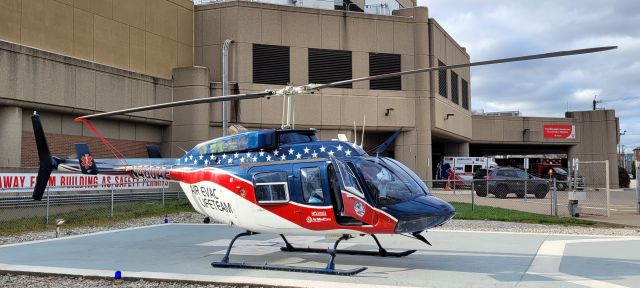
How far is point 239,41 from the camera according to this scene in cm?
3194

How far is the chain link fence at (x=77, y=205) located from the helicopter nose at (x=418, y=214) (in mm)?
→ 13814

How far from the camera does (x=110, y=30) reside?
89.5ft

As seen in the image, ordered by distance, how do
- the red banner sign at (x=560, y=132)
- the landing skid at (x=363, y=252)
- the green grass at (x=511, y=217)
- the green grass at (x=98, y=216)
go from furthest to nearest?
1. the red banner sign at (x=560, y=132)
2. the green grass at (x=511, y=217)
3. the green grass at (x=98, y=216)
4. the landing skid at (x=363, y=252)

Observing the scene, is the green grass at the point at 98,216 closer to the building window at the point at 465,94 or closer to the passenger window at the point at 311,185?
the passenger window at the point at 311,185

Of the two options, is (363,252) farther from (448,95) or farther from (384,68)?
(448,95)

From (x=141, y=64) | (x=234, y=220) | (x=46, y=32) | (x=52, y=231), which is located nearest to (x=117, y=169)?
→ (x=234, y=220)

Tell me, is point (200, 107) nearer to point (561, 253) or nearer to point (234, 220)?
point (234, 220)

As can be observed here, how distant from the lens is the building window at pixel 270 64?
32.4m

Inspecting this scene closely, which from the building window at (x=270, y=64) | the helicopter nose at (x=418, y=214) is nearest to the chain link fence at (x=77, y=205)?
the building window at (x=270, y=64)

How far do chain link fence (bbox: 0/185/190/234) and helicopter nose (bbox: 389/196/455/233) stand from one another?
544 inches

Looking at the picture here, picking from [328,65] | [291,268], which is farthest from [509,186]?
[291,268]

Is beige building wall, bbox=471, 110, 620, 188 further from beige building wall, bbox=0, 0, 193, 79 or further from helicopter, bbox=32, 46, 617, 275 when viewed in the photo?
helicopter, bbox=32, 46, 617, 275

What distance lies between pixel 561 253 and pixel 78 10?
2319cm

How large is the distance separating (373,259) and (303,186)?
2608 millimetres
